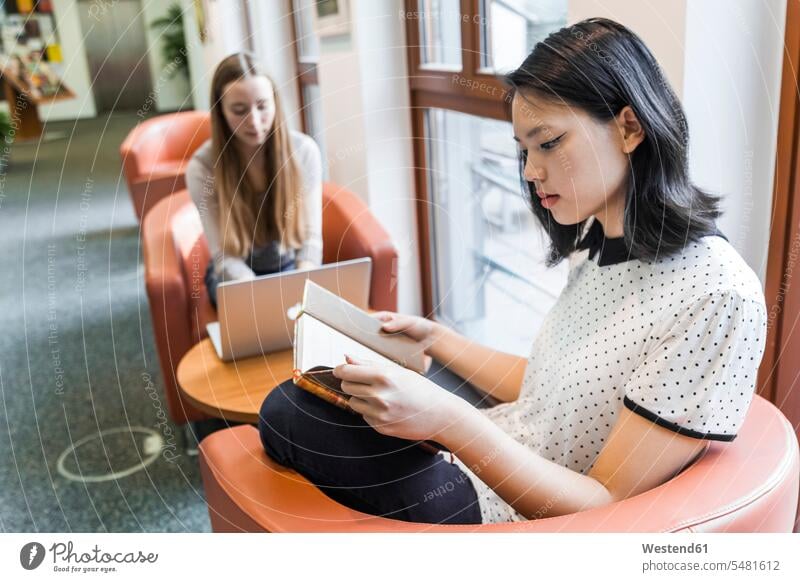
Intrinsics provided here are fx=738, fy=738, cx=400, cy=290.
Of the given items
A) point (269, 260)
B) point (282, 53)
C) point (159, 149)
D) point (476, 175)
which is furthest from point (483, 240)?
point (159, 149)

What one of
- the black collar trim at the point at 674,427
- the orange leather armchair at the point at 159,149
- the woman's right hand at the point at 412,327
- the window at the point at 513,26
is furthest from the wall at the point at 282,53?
the black collar trim at the point at 674,427

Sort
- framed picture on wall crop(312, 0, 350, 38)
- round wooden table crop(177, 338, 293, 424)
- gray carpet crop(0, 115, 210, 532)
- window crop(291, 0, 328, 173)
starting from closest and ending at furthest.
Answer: round wooden table crop(177, 338, 293, 424)
gray carpet crop(0, 115, 210, 532)
framed picture on wall crop(312, 0, 350, 38)
window crop(291, 0, 328, 173)

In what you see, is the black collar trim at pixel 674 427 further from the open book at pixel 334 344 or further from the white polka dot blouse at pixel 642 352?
the open book at pixel 334 344

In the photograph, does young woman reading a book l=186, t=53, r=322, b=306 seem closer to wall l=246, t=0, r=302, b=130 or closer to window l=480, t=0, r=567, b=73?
window l=480, t=0, r=567, b=73

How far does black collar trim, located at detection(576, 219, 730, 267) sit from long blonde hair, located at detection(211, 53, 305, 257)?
0.93m

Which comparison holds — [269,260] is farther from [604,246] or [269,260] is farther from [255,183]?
[604,246]

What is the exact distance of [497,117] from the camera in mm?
1499

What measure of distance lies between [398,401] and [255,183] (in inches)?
43.6

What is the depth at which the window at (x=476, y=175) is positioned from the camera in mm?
1394

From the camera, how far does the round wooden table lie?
1159mm

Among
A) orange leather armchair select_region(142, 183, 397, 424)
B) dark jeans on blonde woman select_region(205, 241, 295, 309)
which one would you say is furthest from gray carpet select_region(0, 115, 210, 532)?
dark jeans on blonde woman select_region(205, 241, 295, 309)
